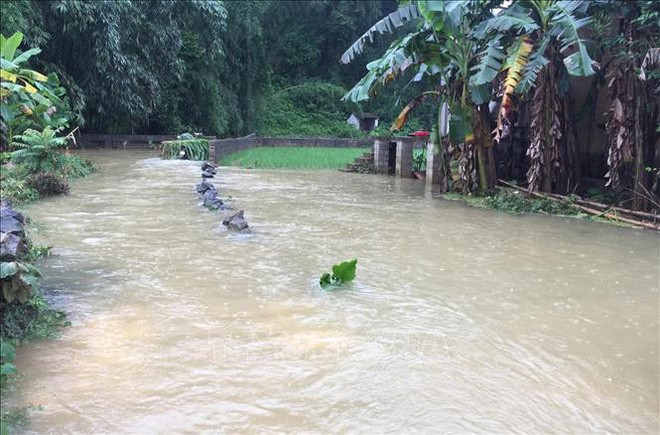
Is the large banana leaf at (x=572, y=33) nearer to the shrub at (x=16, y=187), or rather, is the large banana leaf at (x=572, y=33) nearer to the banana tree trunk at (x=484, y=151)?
the banana tree trunk at (x=484, y=151)

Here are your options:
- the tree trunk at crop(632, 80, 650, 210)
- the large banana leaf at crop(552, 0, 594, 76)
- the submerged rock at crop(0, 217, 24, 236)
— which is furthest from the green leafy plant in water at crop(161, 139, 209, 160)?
the submerged rock at crop(0, 217, 24, 236)

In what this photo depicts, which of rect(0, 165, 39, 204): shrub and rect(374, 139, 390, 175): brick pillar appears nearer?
rect(0, 165, 39, 204): shrub

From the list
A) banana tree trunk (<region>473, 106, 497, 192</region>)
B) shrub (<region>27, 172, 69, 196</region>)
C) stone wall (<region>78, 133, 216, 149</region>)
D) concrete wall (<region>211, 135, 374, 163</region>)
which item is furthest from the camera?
concrete wall (<region>211, 135, 374, 163</region>)

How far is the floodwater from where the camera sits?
354 cm

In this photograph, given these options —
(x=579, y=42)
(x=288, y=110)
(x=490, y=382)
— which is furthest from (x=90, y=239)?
(x=288, y=110)

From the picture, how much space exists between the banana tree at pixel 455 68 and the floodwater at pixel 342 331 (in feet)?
11.3

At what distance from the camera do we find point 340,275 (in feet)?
19.7

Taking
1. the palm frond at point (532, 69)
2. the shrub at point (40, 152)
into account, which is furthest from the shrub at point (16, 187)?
the palm frond at point (532, 69)

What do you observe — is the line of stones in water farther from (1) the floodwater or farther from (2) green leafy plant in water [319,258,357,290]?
(2) green leafy plant in water [319,258,357,290]

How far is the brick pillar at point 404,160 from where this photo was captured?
59.0 ft

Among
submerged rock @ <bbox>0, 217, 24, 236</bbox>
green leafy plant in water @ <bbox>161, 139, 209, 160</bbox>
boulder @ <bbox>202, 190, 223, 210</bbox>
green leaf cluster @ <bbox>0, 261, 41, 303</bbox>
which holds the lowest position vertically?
boulder @ <bbox>202, 190, 223, 210</bbox>

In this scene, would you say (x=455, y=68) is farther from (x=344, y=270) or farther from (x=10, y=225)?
(x=10, y=225)

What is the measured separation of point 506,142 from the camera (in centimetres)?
1407

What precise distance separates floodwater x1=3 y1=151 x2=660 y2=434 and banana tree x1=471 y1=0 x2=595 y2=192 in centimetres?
279
